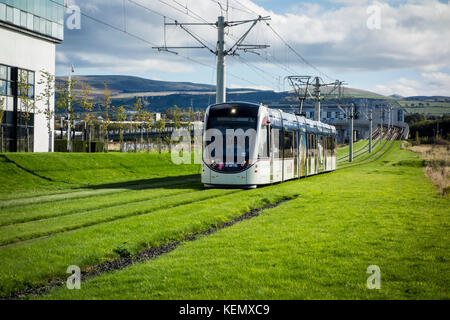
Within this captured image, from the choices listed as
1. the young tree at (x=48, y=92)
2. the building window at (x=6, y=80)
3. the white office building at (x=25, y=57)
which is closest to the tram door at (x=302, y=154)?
the young tree at (x=48, y=92)

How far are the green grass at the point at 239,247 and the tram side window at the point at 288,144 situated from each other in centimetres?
934

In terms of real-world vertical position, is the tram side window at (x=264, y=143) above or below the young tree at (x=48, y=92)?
below

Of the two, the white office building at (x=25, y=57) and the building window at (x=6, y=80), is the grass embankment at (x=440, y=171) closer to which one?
the white office building at (x=25, y=57)

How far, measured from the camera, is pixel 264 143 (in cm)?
2438

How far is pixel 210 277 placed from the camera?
7.54 meters

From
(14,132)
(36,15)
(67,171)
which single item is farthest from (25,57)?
(67,171)

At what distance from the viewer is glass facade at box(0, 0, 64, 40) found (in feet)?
137

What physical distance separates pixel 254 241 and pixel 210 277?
9.68 ft

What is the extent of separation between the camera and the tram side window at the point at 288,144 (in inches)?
1105

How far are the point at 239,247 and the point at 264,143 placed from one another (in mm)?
14897

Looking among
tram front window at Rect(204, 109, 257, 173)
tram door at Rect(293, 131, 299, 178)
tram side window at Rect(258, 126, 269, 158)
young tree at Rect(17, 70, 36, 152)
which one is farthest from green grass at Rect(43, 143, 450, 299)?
young tree at Rect(17, 70, 36, 152)

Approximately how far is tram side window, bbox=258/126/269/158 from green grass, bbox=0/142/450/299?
5387 mm

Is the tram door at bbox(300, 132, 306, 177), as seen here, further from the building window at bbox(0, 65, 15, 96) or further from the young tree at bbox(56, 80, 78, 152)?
the building window at bbox(0, 65, 15, 96)
